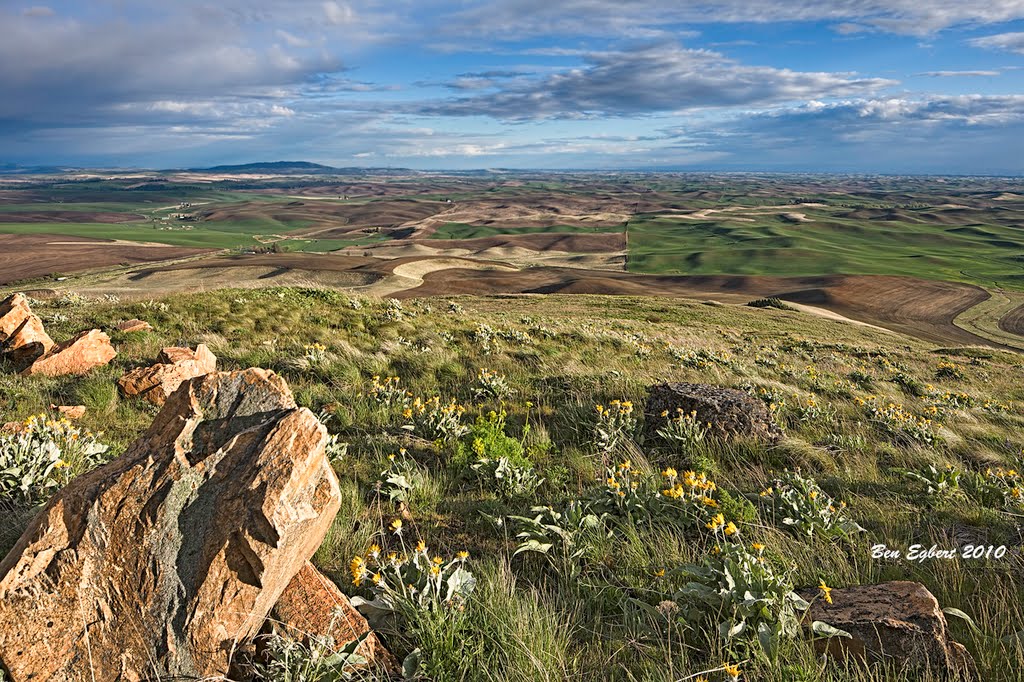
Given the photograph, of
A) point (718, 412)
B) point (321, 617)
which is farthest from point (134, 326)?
point (718, 412)

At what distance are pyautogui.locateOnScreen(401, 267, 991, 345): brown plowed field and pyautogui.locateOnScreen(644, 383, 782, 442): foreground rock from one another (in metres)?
51.5

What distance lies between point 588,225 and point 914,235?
85.3 meters

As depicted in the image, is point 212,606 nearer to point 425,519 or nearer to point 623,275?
point 425,519

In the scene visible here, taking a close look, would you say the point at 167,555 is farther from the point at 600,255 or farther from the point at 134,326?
the point at 600,255

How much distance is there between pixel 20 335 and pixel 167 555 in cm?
892

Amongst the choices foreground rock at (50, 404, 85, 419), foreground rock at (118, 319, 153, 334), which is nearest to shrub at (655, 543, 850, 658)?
foreground rock at (50, 404, 85, 419)

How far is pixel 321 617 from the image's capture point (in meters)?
3.12

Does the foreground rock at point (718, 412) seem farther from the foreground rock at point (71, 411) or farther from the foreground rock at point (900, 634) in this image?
the foreground rock at point (71, 411)

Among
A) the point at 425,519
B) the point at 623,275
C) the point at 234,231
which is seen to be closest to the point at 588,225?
the point at 623,275

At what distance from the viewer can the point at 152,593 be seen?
289 centimetres

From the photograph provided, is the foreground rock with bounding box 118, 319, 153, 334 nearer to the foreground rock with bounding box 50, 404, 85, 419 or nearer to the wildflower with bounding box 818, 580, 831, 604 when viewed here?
the foreground rock with bounding box 50, 404, 85, 419

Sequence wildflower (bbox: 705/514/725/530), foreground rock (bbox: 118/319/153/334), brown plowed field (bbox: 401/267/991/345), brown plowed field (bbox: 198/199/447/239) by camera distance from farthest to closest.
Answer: brown plowed field (bbox: 198/199/447/239)
brown plowed field (bbox: 401/267/991/345)
foreground rock (bbox: 118/319/153/334)
wildflower (bbox: 705/514/725/530)

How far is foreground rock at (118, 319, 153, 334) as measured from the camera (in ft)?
37.2

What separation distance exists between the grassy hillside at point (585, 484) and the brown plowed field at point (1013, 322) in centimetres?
5183
